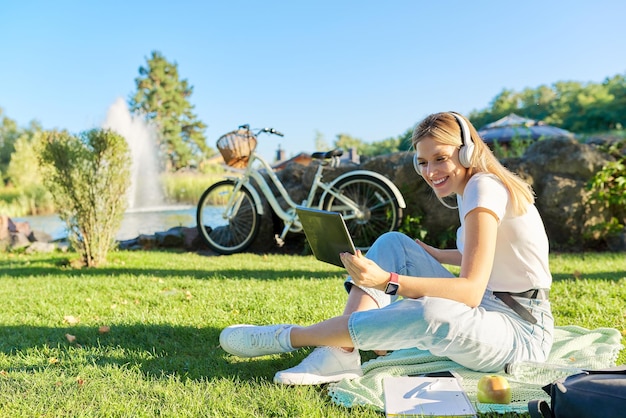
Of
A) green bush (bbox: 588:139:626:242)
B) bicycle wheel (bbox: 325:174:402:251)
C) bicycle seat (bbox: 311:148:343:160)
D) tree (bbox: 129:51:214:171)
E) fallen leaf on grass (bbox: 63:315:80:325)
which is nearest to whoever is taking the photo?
fallen leaf on grass (bbox: 63:315:80:325)

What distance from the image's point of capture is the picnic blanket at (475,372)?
6.59 ft

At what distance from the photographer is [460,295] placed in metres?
1.95

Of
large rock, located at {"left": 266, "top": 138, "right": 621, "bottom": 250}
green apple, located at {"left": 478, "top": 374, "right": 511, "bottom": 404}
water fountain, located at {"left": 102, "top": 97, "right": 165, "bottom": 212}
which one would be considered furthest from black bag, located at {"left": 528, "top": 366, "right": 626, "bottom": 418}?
water fountain, located at {"left": 102, "top": 97, "right": 165, "bottom": 212}

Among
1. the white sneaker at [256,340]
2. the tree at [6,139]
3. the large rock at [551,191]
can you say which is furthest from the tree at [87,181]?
the tree at [6,139]

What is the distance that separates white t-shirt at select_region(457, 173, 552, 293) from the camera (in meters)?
2.00

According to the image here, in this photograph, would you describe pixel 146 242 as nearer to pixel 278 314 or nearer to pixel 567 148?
pixel 278 314

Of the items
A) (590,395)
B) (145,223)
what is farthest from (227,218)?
(145,223)

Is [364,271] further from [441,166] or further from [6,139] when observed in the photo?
[6,139]

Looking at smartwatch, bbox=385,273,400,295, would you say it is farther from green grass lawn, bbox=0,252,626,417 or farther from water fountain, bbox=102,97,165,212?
water fountain, bbox=102,97,165,212

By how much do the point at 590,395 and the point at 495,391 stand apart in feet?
1.50

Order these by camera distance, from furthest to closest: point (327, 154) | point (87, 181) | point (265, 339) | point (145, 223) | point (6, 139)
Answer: point (6, 139)
point (145, 223)
point (327, 154)
point (87, 181)
point (265, 339)

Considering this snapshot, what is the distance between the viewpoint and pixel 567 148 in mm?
6602

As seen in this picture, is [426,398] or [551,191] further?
[551,191]

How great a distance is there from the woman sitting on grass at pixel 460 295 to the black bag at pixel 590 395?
41 centimetres
